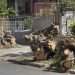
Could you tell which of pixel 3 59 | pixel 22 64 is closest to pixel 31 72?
pixel 22 64

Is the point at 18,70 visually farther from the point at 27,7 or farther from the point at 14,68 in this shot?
the point at 27,7

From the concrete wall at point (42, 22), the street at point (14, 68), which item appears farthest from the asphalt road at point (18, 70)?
the concrete wall at point (42, 22)

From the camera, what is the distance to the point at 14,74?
15492 mm

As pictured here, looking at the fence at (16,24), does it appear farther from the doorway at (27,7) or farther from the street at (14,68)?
the doorway at (27,7)

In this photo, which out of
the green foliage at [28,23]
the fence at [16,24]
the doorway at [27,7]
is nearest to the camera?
the fence at [16,24]

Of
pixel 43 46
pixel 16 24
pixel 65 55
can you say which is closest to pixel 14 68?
pixel 43 46

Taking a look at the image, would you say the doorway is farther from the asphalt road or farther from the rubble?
the asphalt road

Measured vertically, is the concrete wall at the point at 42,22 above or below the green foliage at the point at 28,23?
above

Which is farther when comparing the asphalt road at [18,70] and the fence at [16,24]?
the fence at [16,24]

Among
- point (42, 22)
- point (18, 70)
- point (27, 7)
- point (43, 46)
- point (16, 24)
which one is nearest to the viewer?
point (18, 70)

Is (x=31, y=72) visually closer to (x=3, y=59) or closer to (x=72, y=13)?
(x=3, y=59)

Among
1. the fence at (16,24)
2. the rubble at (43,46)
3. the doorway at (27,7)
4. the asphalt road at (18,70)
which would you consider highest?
the rubble at (43,46)

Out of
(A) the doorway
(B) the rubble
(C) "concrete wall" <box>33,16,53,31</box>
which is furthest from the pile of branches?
(A) the doorway

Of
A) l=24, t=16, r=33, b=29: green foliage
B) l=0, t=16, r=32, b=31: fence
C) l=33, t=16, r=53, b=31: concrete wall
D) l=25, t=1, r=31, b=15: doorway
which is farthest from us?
l=25, t=1, r=31, b=15: doorway
